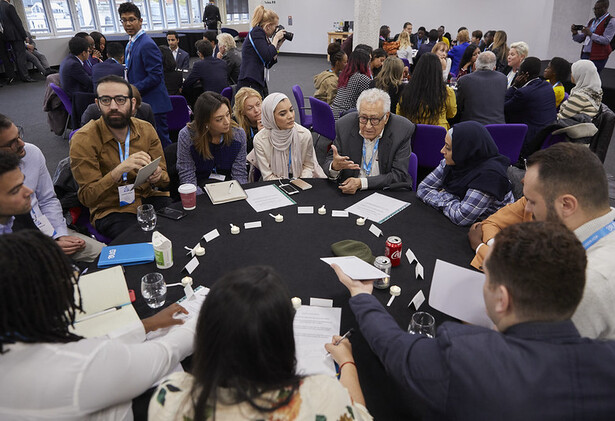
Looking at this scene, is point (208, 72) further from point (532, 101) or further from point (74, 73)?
point (532, 101)

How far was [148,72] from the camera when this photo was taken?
4.22 meters

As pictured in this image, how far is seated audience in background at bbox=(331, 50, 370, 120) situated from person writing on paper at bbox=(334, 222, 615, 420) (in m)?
4.13

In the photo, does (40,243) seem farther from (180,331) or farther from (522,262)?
(522,262)

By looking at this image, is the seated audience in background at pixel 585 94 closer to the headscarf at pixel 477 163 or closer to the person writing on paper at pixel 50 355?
the headscarf at pixel 477 163

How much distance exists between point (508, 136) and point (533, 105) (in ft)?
2.85

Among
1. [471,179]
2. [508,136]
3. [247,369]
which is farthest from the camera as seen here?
[508,136]

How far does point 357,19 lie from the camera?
7.66 metres

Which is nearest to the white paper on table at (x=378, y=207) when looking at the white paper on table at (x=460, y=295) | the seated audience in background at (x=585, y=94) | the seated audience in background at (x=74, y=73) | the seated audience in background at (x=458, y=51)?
the white paper on table at (x=460, y=295)

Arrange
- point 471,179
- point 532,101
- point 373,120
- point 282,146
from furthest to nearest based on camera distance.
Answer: point 532,101
point 282,146
point 373,120
point 471,179

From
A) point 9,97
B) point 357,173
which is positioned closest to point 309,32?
point 9,97

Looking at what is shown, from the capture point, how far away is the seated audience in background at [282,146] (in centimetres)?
302

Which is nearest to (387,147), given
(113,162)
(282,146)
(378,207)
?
(378,207)

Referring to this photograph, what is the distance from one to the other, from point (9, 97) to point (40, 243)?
9.60 m

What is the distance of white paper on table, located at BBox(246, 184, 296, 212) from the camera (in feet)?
7.78
